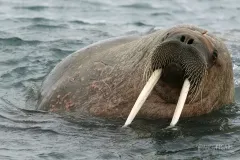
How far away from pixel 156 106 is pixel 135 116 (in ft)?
0.90

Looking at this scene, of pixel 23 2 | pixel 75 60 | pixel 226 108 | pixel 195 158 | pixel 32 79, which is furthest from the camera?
pixel 23 2

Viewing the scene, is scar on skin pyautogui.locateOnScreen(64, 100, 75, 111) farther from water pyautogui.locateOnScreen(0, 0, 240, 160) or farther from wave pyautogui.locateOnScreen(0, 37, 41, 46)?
wave pyautogui.locateOnScreen(0, 37, 41, 46)

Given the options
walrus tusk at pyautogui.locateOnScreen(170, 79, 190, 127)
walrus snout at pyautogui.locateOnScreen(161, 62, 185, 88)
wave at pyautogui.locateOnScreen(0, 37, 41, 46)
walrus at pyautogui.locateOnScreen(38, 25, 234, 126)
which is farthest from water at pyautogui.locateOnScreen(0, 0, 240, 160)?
walrus snout at pyautogui.locateOnScreen(161, 62, 185, 88)

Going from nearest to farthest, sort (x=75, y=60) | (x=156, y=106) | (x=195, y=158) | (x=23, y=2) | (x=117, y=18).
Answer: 1. (x=195, y=158)
2. (x=156, y=106)
3. (x=75, y=60)
4. (x=117, y=18)
5. (x=23, y=2)

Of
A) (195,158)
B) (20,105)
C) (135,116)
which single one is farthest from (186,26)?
(20,105)

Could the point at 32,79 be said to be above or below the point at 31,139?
above

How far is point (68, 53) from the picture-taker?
12188mm

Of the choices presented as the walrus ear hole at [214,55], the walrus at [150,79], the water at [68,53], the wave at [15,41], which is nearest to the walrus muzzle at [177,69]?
the walrus at [150,79]

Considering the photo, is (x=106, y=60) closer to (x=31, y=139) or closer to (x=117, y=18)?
(x=31, y=139)

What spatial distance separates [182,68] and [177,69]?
6cm

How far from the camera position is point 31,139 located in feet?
23.5

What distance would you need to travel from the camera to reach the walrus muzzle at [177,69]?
6918 mm

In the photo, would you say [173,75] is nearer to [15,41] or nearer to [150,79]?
[150,79]

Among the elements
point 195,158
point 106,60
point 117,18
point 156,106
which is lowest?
point 195,158
